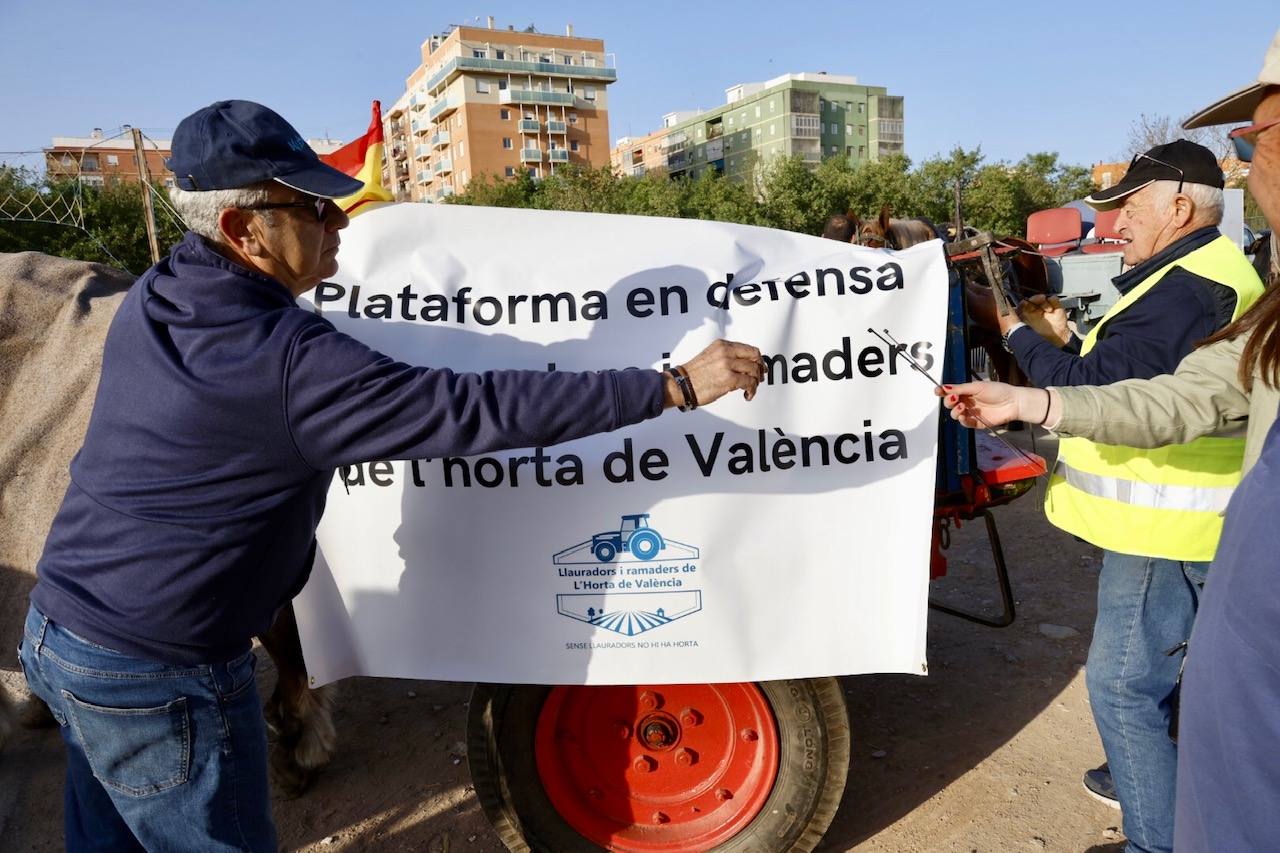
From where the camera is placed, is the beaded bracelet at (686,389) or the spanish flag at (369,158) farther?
the spanish flag at (369,158)

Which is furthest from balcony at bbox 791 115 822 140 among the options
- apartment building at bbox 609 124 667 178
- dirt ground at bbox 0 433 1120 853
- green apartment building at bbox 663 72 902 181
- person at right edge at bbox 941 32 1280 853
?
person at right edge at bbox 941 32 1280 853

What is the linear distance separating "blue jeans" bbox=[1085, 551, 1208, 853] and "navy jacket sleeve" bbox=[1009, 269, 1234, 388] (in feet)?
1.75

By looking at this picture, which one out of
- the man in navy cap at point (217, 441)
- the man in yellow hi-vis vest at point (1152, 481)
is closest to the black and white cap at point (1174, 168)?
the man in yellow hi-vis vest at point (1152, 481)

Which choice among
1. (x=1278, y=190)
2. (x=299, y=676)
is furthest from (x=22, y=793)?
(x=1278, y=190)

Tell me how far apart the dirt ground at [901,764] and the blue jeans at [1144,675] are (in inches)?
21.7

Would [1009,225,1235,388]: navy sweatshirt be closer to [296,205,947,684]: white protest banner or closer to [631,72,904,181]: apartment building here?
[296,205,947,684]: white protest banner

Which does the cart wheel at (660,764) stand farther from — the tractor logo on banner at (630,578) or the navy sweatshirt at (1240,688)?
the navy sweatshirt at (1240,688)

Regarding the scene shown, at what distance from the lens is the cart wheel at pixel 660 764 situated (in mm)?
2375

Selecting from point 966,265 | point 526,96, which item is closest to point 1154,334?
point 966,265

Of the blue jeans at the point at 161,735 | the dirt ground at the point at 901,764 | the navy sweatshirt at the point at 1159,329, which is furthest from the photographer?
the dirt ground at the point at 901,764

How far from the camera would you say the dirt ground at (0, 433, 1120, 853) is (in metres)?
2.85

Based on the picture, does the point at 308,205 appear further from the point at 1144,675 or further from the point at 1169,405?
the point at 1144,675

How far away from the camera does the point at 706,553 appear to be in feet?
7.34

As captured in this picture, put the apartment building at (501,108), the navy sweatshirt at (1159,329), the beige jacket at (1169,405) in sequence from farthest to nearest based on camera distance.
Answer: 1. the apartment building at (501,108)
2. the navy sweatshirt at (1159,329)
3. the beige jacket at (1169,405)
